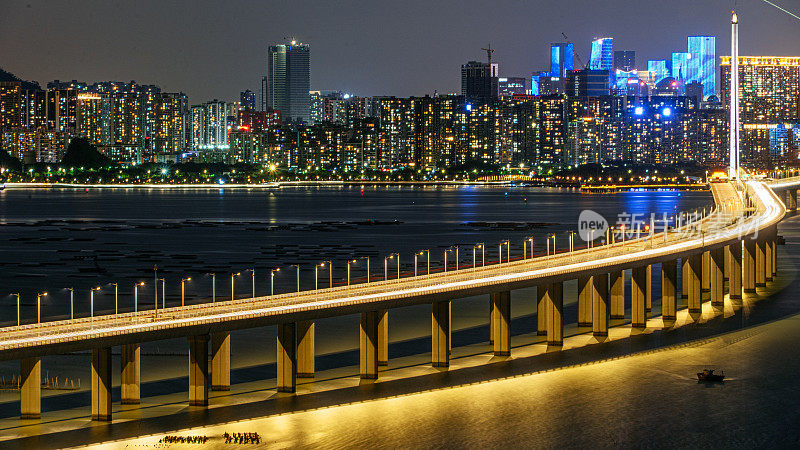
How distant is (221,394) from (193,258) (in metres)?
43.5

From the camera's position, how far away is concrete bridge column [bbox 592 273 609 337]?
134ft

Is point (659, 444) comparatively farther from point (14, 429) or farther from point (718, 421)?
point (14, 429)

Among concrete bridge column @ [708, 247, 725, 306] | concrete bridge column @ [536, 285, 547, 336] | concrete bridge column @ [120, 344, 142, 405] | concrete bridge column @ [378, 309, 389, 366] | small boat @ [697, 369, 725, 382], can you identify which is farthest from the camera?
concrete bridge column @ [708, 247, 725, 306]

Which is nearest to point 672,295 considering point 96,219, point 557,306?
point 557,306

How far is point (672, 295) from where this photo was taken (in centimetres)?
4622

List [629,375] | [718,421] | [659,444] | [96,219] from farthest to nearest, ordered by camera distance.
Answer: [96,219] → [629,375] → [718,421] → [659,444]

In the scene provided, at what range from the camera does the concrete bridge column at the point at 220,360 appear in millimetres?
30406

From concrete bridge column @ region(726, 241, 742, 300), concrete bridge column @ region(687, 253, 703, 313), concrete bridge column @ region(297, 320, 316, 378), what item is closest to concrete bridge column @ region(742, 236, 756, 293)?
concrete bridge column @ region(726, 241, 742, 300)

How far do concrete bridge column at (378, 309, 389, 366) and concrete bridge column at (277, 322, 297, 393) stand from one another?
10.8ft

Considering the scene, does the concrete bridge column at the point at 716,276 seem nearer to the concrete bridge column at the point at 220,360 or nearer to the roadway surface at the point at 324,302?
the roadway surface at the point at 324,302

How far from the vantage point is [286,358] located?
30719mm

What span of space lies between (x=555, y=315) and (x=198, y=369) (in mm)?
14336

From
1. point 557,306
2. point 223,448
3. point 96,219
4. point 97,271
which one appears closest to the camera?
point 223,448

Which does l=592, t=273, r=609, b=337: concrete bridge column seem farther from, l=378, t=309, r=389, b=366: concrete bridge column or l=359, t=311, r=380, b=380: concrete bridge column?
l=359, t=311, r=380, b=380: concrete bridge column
